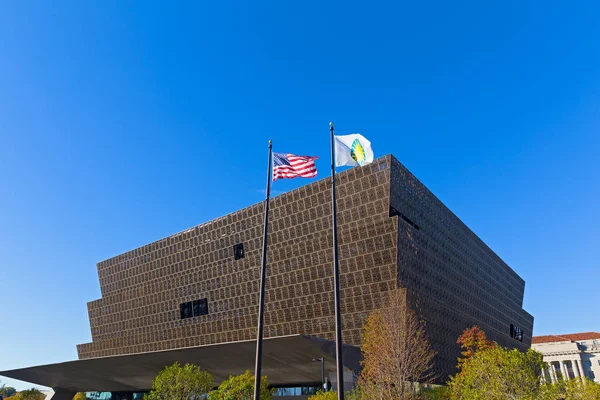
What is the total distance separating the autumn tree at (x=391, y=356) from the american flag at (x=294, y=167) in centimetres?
1842

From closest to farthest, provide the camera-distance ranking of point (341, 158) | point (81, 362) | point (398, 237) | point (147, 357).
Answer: point (341, 158)
point (398, 237)
point (147, 357)
point (81, 362)

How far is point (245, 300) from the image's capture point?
212ft

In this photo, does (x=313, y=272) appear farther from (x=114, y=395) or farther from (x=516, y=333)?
(x=516, y=333)

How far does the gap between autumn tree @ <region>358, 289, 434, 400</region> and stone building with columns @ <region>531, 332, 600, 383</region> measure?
78.8 meters

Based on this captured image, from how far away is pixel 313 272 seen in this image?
58.4 meters

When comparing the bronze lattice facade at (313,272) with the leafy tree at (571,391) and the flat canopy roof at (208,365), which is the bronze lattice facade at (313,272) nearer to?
the flat canopy roof at (208,365)

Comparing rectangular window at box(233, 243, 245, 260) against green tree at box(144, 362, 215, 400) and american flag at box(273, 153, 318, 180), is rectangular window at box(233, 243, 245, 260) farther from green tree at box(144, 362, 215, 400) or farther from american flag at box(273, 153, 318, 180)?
american flag at box(273, 153, 318, 180)

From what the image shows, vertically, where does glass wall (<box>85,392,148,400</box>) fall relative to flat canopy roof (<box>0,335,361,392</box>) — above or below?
below

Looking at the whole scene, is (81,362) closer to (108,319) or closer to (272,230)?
(108,319)

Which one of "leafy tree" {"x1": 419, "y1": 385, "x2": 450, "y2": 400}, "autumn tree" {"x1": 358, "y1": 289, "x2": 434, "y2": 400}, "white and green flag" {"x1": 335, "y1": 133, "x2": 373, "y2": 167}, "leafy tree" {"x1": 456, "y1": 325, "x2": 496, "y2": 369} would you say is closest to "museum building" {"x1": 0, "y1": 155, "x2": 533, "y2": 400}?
"leafy tree" {"x1": 456, "y1": 325, "x2": 496, "y2": 369}

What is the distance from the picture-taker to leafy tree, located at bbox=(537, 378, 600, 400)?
27.0m

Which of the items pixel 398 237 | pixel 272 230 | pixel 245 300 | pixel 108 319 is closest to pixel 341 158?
pixel 398 237

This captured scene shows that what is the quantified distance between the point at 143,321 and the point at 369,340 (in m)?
48.8

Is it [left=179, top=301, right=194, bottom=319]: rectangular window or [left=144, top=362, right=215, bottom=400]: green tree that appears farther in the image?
[left=179, top=301, right=194, bottom=319]: rectangular window
